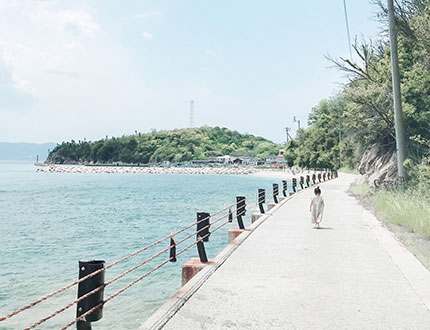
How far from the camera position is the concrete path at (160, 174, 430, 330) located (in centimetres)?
464

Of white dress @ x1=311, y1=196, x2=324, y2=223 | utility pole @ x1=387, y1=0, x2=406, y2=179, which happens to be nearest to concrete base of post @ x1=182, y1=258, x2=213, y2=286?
white dress @ x1=311, y1=196, x2=324, y2=223

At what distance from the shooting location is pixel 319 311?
4938 millimetres

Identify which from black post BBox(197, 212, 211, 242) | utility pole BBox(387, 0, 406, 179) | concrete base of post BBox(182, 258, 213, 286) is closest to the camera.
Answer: concrete base of post BBox(182, 258, 213, 286)

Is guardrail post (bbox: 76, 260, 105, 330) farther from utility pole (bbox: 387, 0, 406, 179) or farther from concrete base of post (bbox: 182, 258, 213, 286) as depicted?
utility pole (bbox: 387, 0, 406, 179)

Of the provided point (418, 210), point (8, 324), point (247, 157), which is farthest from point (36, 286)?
point (247, 157)

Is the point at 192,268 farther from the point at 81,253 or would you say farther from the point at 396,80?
the point at 81,253

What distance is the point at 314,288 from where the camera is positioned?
5.87m

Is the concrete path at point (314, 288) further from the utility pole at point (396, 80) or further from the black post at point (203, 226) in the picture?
the utility pole at point (396, 80)

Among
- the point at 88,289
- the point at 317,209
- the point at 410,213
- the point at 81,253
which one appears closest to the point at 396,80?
the point at 410,213

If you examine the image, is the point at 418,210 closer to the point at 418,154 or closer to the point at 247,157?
the point at 418,154

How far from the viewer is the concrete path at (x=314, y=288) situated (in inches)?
183

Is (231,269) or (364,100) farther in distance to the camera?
(364,100)

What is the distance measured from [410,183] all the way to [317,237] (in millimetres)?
9051

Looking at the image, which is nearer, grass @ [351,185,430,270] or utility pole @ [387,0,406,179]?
grass @ [351,185,430,270]
